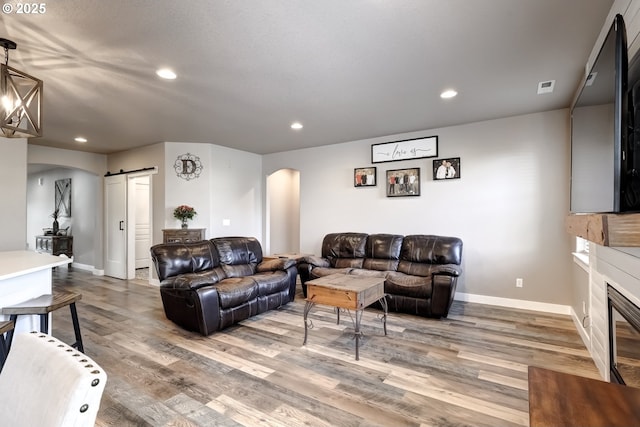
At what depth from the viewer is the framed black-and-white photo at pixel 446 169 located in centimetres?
451

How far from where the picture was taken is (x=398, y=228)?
500cm

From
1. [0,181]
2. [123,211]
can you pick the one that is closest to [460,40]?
[0,181]

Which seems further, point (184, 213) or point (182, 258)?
point (184, 213)

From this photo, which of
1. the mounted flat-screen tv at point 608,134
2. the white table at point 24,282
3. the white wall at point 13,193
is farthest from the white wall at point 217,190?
the mounted flat-screen tv at point 608,134

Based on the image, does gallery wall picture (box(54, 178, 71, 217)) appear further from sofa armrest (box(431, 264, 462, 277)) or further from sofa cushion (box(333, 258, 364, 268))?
sofa armrest (box(431, 264, 462, 277))

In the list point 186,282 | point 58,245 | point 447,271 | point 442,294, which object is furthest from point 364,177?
point 58,245

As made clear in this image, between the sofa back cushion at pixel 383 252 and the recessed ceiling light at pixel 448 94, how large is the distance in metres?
2.15

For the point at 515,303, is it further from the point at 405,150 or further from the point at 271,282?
the point at 271,282

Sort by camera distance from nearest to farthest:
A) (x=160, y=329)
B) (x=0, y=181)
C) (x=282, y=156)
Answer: (x=160, y=329)
(x=0, y=181)
(x=282, y=156)

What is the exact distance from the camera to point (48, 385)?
2.56 ft

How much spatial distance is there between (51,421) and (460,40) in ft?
9.58

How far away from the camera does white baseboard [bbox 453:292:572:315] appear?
12.7ft

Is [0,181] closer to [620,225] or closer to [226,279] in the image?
[226,279]

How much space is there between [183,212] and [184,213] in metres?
0.02
